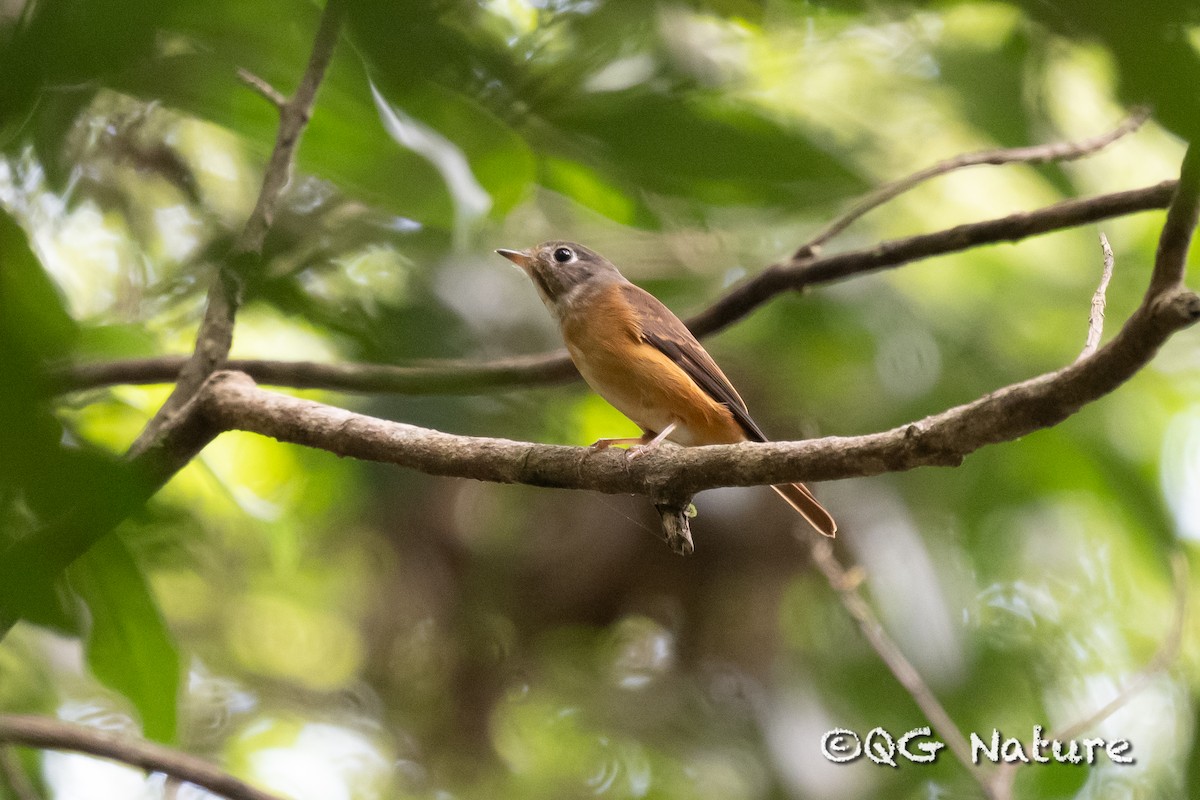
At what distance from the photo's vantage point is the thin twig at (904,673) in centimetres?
364

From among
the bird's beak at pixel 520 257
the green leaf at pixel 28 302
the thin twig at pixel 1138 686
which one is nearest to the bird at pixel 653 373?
the bird's beak at pixel 520 257

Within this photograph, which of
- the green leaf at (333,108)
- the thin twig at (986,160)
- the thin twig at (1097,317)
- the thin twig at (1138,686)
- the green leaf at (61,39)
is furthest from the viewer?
the thin twig at (1138,686)

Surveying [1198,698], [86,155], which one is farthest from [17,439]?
[1198,698]

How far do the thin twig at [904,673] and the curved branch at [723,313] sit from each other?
1267 millimetres

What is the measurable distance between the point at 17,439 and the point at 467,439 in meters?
2.26

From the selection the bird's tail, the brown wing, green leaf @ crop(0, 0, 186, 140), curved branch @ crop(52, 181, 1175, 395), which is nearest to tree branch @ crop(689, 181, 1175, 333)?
curved branch @ crop(52, 181, 1175, 395)

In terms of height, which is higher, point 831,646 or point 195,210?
point 831,646

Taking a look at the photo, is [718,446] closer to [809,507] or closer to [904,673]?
[809,507]

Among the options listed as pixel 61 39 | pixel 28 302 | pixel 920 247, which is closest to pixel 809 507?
pixel 920 247

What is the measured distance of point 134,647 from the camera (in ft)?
7.76

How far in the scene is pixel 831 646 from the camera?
5.62 metres

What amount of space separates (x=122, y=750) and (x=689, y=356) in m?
2.36

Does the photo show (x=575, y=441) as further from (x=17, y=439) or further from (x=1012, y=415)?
(x=17, y=439)

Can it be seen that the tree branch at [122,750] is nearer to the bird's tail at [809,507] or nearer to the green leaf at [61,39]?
the bird's tail at [809,507]
